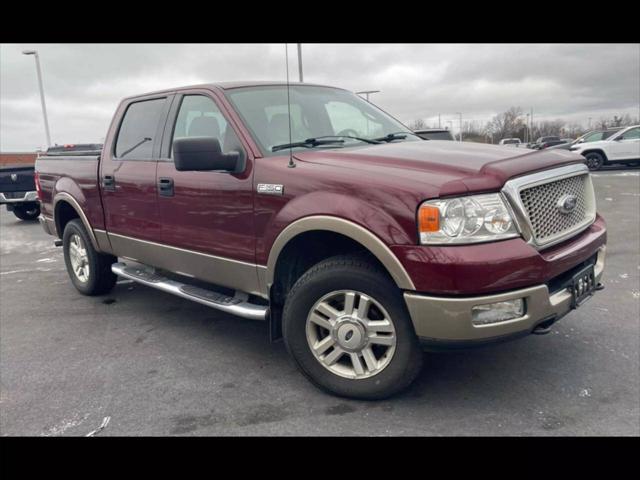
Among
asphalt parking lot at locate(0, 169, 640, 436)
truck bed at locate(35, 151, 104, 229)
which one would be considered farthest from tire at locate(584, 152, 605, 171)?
truck bed at locate(35, 151, 104, 229)

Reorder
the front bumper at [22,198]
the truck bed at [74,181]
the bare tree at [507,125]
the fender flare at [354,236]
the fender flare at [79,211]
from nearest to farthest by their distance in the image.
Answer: the fender flare at [354,236] → the truck bed at [74,181] → the fender flare at [79,211] → the front bumper at [22,198] → the bare tree at [507,125]

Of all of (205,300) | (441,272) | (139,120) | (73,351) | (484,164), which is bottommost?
(73,351)

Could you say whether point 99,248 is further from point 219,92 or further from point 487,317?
point 487,317

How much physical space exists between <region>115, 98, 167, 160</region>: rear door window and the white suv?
16.9m

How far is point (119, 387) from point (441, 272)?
7.21ft

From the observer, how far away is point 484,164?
Result: 284cm

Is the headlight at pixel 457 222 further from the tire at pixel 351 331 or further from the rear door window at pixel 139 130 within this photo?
the rear door window at pixel 139 130

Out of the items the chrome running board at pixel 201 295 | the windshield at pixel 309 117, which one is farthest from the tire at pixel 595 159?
the chrome running board at pixel 201 295

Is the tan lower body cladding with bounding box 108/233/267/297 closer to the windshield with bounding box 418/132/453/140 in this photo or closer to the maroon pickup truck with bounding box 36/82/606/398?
the maroon pickup truck with bounding box 36/82/606/398

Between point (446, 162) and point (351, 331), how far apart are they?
3.55 feet

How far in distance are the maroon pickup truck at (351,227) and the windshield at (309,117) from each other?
15mm

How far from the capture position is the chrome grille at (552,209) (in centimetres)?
279

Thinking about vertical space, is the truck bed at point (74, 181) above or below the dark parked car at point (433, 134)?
below
